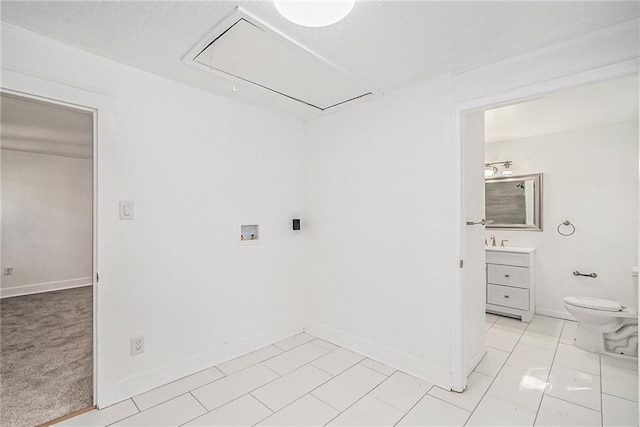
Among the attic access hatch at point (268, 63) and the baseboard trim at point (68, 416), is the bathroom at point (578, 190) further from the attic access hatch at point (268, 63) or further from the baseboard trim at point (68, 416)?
the baseboard trim at point (68, 416)

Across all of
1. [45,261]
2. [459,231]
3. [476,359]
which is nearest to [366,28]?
[459,231]

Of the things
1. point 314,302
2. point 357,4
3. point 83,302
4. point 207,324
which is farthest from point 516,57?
point 83,302

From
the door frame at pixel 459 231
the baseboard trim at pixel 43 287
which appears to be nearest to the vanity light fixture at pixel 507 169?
the door frame at pixel 459 231

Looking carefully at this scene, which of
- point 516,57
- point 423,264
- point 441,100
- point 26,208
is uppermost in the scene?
point 516,57

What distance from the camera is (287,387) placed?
2.19m

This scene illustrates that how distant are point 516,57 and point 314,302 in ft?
8.75

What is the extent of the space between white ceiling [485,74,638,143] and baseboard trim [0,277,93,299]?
696cm

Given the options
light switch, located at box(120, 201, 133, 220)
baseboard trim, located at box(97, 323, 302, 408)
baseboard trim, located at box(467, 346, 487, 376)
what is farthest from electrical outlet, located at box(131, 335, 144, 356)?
baseboard trim, located at box(467, 346, 487, 376)

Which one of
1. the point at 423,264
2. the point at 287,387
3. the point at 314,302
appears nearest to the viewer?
the point at 287,387

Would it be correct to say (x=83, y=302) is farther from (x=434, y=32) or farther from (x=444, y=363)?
(x=434, y=32)

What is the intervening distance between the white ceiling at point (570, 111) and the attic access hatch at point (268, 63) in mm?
1550

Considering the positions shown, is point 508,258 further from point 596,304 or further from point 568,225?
point 596,304

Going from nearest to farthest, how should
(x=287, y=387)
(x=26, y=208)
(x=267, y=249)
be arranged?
(x=287, y=387)
(x=267, y=249)
(x=26, y=208)

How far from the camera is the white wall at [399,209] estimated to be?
2.03 m
